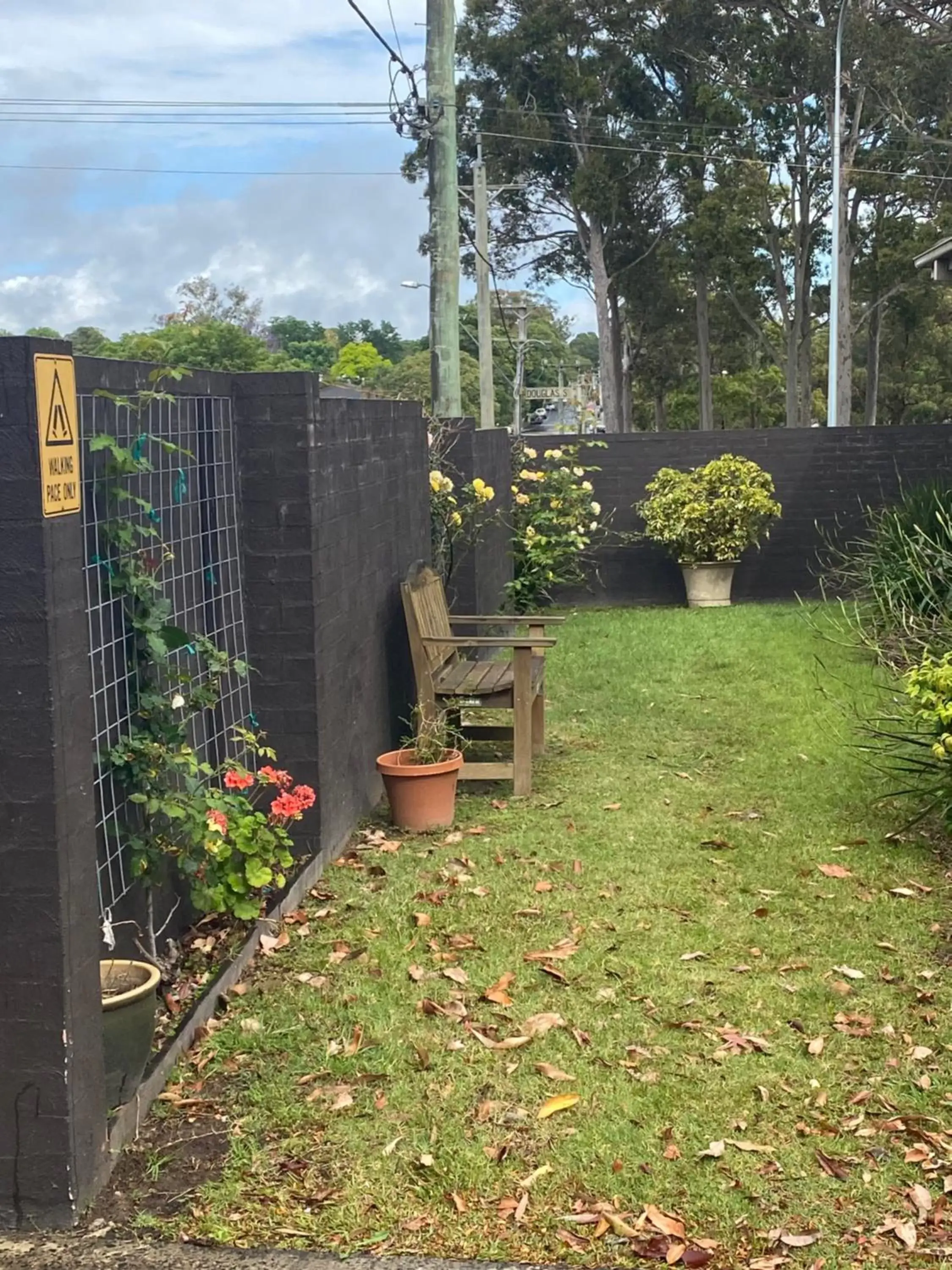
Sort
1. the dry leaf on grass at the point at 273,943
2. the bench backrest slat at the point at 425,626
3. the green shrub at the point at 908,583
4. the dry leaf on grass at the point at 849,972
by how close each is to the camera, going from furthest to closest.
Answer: the green shrub at the point at 908,583
the bench backrest slat at the point at 425,626
the dry leaf on grass at the point at 273,943
the dry leaf on grass at the point at 849,972

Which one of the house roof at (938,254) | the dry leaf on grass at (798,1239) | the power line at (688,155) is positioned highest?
the power line at (688,155)

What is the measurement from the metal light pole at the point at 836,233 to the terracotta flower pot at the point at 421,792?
26.5 m

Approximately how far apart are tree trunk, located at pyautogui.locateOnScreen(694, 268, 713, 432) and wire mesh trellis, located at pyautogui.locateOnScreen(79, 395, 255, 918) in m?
34.3

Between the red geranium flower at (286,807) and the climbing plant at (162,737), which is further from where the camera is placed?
the red geranium flower at (286,807)

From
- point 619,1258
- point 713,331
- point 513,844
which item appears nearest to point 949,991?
point 619,1258

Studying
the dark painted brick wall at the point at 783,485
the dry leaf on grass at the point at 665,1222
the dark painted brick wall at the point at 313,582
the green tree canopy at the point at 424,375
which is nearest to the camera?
the dry leaf on grass at the point at 665,1222

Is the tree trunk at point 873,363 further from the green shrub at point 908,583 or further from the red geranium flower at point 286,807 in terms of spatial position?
the red geranium flower at point 286,807

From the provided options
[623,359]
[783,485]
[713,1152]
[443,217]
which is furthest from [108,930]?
[623,359]

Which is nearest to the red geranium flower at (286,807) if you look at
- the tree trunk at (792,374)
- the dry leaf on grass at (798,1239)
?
the dry leaf on grass at (798,1239)

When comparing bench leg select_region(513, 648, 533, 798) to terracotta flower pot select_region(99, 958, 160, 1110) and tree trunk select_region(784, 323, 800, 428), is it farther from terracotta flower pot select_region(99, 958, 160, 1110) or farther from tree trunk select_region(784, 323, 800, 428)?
Answer: tree trunk select_region(784, 323, 800, 428)

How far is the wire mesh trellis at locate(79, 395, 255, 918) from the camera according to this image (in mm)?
3818

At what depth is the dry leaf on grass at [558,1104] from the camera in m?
3.54

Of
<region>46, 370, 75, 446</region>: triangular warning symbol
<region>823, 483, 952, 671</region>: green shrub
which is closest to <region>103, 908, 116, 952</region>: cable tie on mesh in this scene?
<region>46, 370, 75, 446</region>: triangular warning symbol

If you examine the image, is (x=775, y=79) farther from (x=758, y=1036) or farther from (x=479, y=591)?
(x=758, y=1036)
